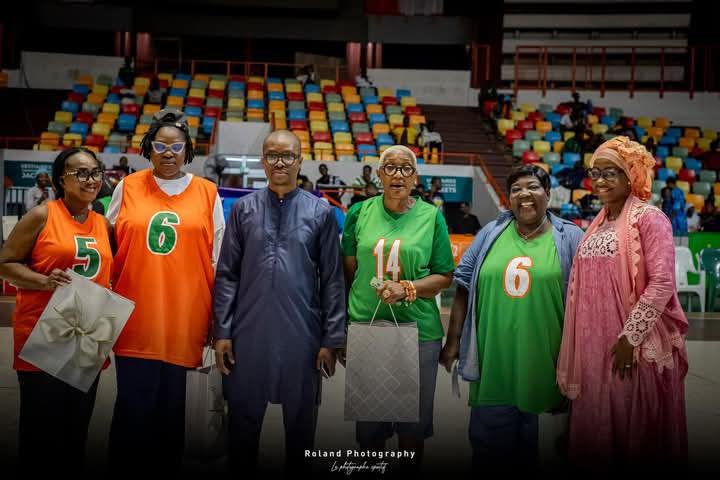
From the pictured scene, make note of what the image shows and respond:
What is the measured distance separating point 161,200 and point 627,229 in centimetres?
179

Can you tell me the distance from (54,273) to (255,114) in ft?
39.4

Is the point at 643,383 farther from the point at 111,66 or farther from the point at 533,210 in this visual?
the point at 111,66

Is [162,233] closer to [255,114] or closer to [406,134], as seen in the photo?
[406,134]

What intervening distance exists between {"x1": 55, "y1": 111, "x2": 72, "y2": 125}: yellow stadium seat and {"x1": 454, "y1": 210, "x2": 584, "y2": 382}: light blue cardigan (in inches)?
524

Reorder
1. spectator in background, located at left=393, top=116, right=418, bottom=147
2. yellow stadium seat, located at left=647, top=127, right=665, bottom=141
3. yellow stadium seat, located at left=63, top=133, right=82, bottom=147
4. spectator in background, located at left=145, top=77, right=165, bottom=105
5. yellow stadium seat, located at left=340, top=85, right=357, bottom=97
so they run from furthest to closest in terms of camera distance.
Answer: yellow stadium seat, located at left=340, top=85, right=357, bottom=97 → yellow stadium seat, located at left=647, top=127, right=665, bottom=141 → spectator in background, located at left=145, top=77, right=165, bottom=105 → spectator in background, located at left=393, top=116, right=418, bottom=147 → yellow stadium seat, located at left=63, top=133, right=82, bottom=147

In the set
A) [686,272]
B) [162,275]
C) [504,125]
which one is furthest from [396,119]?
[162,275]

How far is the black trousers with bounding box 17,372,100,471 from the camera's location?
2516 millimetres

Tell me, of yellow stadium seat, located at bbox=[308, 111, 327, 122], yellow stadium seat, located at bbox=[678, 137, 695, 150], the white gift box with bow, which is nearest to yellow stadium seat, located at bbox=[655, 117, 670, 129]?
yellow stadium seat, located at bbox=[678, 137, 695, 150]

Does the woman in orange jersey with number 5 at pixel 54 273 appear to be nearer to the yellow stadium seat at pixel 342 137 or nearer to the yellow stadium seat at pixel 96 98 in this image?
the yellow stadium seat at pixel 342 137

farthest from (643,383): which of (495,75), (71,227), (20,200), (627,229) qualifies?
(495,75)

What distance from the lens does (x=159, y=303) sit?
2.62m

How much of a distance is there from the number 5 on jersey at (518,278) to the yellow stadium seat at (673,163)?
12814mm

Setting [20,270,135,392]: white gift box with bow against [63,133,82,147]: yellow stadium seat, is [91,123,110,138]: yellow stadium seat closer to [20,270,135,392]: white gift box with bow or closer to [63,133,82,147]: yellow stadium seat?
[63,133,82,147]: yellow stadium seat

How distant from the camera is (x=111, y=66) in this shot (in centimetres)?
1769
